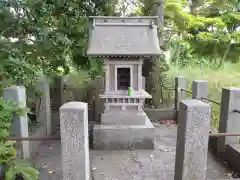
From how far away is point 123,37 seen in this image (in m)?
5.73

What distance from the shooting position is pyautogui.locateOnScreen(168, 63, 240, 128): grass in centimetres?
972

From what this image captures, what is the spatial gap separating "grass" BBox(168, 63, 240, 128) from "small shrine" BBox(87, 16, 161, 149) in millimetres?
4446

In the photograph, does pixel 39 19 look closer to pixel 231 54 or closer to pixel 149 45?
pixel 149 45

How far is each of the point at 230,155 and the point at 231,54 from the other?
24.3 feet

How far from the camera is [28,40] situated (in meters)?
6.21

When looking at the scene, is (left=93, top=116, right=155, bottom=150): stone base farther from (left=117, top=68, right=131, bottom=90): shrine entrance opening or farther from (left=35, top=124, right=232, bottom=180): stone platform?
(left=117, top=68, right=131, bottom=90): shrine entrance opening

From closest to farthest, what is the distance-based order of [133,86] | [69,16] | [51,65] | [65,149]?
[65,149] → [133,86] → [51,65] → [69,16]

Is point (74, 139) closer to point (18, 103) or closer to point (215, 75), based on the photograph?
point (18, 103)

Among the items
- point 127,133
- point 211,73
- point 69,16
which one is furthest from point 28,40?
point 211,73

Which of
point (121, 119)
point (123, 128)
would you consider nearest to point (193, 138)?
point (123, 128)

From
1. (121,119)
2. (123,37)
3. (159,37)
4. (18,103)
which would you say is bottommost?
(121,119)

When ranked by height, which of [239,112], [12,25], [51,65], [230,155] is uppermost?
[12,25]

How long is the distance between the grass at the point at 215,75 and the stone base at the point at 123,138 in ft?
14.5

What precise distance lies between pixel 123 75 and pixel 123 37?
Answer: 0.99 metres
